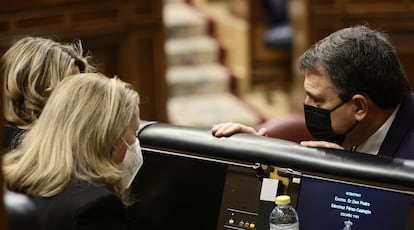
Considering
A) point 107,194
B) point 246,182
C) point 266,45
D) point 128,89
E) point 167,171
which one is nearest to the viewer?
point 107,194

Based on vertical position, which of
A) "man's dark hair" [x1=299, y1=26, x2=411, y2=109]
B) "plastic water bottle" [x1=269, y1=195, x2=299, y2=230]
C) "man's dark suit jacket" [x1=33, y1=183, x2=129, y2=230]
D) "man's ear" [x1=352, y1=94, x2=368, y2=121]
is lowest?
"plastic water bottle" [x1=269, y1=195, x2=299, y2=230]

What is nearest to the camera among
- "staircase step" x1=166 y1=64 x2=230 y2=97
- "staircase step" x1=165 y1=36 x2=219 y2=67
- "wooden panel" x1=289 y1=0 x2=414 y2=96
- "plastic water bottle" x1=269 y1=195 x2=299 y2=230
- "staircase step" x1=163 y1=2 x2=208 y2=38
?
"plastic water bottle" x1=269 y1=195 x2=299 y2=230

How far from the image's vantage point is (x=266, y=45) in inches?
233

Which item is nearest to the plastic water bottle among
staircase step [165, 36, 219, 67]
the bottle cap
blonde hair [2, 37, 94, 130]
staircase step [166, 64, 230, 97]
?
the bottle cap

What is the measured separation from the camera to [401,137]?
222cm

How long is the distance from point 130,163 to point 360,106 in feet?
2.27

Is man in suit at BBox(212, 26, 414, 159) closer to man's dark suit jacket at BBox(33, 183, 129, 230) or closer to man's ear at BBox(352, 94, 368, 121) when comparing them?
man's ear at BBox(352, 94, 368, 121)

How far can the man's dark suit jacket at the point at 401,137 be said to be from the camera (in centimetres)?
220

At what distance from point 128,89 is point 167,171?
425 mm

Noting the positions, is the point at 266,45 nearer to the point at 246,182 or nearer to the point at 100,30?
the point at 100,30

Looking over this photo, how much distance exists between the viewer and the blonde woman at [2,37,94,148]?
2.42 meters

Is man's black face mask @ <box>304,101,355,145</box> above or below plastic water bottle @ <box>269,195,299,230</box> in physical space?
above

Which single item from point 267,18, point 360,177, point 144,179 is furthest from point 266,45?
point 360,177

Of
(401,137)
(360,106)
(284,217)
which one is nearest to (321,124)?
(360,106)
